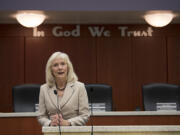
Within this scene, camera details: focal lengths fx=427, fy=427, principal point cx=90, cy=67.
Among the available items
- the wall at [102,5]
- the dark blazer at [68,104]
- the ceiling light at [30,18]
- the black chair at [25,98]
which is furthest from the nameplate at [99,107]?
the dark blazer at [68,104]

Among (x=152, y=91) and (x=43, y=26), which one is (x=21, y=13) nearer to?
(x=43, y=26)

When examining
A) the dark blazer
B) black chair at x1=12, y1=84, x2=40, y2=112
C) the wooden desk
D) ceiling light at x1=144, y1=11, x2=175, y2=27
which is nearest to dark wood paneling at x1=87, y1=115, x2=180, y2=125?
the wooden desk

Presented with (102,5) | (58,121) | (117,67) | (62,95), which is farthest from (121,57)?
(58,121)

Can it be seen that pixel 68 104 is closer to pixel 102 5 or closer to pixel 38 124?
pixel 38 124

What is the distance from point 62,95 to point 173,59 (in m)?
4.91

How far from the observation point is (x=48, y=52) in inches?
314

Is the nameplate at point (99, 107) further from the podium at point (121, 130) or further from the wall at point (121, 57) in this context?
the podium at point (121, 130)

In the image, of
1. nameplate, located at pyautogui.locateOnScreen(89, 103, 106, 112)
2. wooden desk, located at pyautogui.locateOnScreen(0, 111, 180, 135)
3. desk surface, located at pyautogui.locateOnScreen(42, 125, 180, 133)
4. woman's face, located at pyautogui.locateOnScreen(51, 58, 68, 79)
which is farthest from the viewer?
nameplate, located at pyautogui.locateOnScreen(89, 103, 106, 112)

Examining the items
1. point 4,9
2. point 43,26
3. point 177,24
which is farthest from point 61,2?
point 177,24

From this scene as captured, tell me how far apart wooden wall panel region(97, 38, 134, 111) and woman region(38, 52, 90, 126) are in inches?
176

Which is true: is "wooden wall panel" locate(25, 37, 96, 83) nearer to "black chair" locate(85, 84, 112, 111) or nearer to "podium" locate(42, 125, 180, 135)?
"black chair" locate(85, 84, 112, 111)

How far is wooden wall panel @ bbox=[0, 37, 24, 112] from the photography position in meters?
7.93

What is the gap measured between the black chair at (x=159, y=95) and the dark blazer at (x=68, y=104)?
254 centimetres

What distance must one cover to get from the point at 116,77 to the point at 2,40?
7.36 ft
